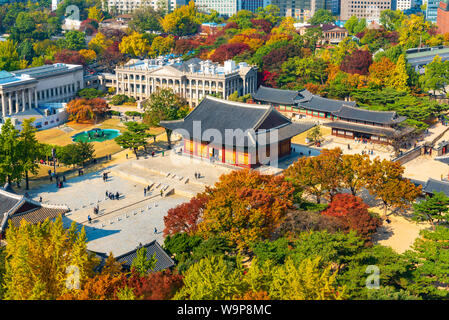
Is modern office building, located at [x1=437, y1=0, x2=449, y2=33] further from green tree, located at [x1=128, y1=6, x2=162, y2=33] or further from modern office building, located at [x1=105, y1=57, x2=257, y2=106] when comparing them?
green tree, located at [x1=128, y1=6, x2=162, y2=33]

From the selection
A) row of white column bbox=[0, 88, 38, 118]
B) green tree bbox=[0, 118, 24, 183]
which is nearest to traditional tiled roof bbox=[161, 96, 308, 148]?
green tree bbox=[0, 118, 24, 183]

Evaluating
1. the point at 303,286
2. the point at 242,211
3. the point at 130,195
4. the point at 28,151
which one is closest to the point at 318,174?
the point at 242,211

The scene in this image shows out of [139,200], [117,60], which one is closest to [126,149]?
[139,200]

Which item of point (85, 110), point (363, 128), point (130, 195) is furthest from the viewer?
point (85, 110)

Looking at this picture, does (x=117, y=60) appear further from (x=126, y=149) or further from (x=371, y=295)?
(x=371, y=295)

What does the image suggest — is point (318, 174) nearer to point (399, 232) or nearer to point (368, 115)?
point (399, 232)
